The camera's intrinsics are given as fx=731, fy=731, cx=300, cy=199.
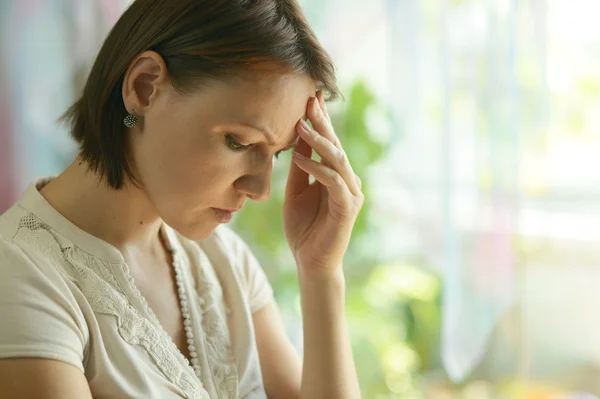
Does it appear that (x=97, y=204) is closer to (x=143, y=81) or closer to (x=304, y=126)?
(x=143, y=81)

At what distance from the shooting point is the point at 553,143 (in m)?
2.32

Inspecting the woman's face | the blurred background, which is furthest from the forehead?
the blurred background

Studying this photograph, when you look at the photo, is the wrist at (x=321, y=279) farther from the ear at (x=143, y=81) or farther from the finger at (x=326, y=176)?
the ear at (x=143, y=81)

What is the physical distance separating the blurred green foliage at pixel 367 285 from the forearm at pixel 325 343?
113 centimetres

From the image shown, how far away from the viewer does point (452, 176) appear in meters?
2.40

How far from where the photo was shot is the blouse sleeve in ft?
3.11

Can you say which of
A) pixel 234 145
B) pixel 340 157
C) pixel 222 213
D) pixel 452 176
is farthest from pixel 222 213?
pixel 452 176

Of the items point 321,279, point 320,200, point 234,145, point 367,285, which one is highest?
point 234,145

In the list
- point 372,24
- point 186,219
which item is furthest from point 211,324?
point 372,24

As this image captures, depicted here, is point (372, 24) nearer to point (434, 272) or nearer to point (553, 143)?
point (553, 143)

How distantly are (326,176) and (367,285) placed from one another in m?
1.35

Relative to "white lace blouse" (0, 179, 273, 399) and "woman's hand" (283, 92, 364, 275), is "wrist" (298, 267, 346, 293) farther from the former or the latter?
"white lace blouse" (0, 179, 273, 399)

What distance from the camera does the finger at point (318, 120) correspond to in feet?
3.69

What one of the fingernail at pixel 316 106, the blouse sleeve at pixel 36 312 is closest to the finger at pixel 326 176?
the fingernail at pixel 316 106
